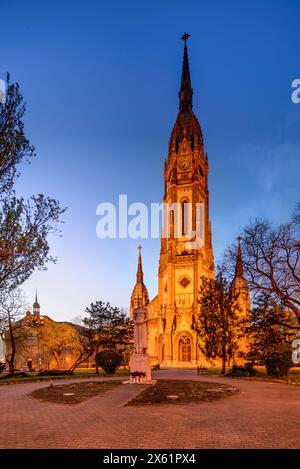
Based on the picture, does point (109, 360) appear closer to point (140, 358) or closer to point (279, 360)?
point (140, 358)

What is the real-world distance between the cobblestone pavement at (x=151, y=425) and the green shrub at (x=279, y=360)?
13.0m

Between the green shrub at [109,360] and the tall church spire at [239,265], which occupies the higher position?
the tall church spire at [239,265]

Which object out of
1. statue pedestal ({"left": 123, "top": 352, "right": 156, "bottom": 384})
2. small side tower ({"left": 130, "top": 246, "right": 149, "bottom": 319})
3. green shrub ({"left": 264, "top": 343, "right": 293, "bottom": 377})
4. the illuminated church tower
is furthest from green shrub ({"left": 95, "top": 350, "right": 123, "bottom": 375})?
small side tower ({"left": 130, "top": 246, "right": 149, "bottom": 319})

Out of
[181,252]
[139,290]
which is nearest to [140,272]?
[139,290]

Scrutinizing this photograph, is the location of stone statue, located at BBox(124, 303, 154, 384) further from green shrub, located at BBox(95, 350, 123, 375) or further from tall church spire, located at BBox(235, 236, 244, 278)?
green shrub, located at BBox(95, 350, 123, 375)

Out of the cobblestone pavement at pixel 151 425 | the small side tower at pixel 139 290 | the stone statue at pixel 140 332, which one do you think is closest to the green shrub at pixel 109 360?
the stone statue at pixel 140 332

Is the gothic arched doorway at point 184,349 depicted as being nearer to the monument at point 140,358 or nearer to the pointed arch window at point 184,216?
the pointed arch window at point 184,216

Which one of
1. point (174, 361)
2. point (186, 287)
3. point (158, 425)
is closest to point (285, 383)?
point (158, 425)

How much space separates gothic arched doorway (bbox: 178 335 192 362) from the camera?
54125mm

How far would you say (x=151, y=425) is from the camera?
8891mm

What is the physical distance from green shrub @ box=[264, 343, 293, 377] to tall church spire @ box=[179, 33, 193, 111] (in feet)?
199

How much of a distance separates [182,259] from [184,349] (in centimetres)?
1471

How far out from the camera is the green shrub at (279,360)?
25.4 m
